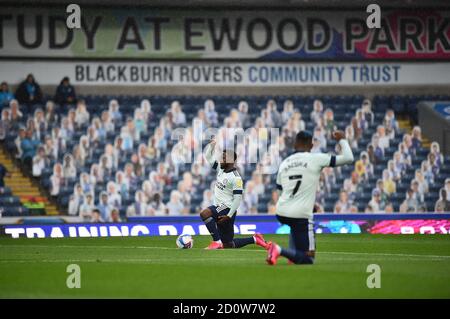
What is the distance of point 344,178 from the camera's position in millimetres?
40750

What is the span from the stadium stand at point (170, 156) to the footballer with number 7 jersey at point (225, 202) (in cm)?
1211

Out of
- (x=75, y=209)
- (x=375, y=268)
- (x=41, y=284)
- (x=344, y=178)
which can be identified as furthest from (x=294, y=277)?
(x=344, y=178)

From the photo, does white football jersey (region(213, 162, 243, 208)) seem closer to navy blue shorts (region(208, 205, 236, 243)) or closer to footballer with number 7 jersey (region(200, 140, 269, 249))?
footballer with number 7 jersey (region(200, 140, 269, 249))

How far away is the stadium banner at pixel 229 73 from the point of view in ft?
141

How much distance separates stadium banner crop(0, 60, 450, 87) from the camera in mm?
42938

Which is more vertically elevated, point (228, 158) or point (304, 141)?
point (304, 141)

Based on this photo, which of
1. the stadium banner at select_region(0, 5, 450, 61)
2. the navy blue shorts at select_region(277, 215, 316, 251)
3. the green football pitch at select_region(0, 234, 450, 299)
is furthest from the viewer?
the stadium banner at select_region(0, 5, 450, 61)

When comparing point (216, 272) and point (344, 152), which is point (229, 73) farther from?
point (344, 152)

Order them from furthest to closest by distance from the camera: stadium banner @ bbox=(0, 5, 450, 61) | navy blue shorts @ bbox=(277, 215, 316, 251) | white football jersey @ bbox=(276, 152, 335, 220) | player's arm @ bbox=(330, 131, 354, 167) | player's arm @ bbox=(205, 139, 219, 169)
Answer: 1. stadium banner @ bbox=(0, 5, 450, 61)
2. player's arm @ bbox=(205, 139, 219, 169)
3. navy blue shorts @ bbox=(277, 215, 316, 251)
4. white football jersey @ bbox=(276, 152, 335, 220)
5. player's arm @ bbox=(330, 131, 354, 167)

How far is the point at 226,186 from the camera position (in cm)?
2486

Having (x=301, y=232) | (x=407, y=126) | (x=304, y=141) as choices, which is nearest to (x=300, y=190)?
(x=301, y=232)

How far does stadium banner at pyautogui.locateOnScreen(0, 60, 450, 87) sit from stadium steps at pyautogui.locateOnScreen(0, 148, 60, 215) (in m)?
3.97

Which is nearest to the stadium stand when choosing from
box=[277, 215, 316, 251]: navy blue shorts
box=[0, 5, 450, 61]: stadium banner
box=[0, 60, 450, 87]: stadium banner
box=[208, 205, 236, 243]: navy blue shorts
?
box=[0, 60, 450, 87]: stadium banner

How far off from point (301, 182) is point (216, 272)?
1.99m
